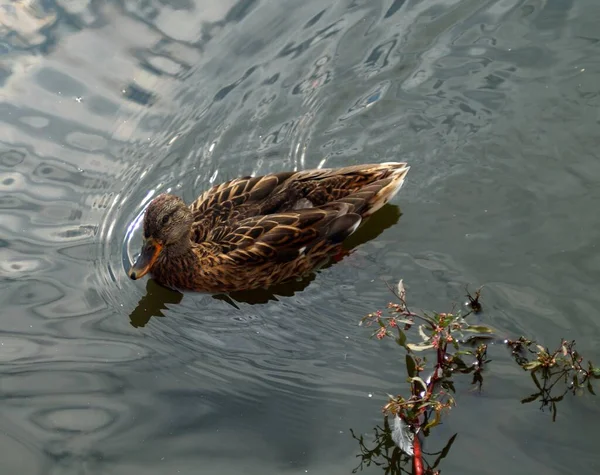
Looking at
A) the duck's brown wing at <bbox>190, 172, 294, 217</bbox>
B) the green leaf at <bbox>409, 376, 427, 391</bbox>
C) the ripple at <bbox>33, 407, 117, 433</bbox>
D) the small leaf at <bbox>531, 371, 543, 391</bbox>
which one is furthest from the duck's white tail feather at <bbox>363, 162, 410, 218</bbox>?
the ripple at <bbox>33, 407, 117, 433</bbox>

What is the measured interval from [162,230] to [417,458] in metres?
2.74

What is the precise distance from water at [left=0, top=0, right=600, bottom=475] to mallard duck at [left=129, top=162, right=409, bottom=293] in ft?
0.73

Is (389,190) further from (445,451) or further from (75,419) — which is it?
(75,419)

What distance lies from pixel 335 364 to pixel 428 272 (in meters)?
1.17

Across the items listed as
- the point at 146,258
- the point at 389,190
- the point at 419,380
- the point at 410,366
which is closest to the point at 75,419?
the point at 146,258

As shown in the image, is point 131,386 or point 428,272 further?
point 428,272

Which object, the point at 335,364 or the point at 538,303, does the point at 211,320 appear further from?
the point at 538,303

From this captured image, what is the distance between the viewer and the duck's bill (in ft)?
23.0

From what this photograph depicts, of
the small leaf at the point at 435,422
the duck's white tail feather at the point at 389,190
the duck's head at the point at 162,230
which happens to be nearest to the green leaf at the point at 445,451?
the small leaf at the point at 435,422

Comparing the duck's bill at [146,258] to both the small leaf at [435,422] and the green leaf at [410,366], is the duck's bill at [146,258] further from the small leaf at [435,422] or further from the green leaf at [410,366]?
the small leaf at [435,422]

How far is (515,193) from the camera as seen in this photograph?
747 centimetres

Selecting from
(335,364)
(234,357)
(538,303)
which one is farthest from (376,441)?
(538,303)

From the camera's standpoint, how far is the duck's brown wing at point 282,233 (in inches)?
276

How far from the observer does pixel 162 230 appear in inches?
276
